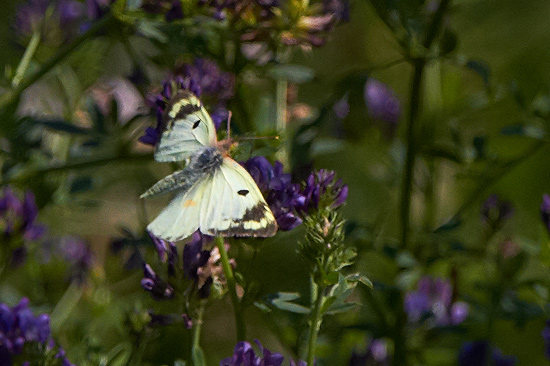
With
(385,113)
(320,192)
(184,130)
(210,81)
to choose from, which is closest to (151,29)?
(210,81)

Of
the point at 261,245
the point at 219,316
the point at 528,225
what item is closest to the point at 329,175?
the point at 261,245

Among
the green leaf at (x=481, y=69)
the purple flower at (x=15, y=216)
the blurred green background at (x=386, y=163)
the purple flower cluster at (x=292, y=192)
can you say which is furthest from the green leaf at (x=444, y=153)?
the purple flower at (x=15, y=216)

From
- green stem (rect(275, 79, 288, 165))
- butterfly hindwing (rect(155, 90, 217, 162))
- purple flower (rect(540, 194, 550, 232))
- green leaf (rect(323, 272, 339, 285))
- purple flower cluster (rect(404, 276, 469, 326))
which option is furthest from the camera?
purple flower cluster (rect(404, 276, 469, 326))

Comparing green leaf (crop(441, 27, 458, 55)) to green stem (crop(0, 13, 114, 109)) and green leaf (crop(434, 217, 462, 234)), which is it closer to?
green leaf (crop(434, 217, 462, 234))

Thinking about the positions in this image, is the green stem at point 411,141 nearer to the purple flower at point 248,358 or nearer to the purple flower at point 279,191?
the purple flower at point 279,191

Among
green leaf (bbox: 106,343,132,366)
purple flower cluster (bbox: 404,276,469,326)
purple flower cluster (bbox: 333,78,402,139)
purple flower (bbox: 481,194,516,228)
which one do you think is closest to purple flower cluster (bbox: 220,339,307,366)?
green leaf (bbox: 106,343,132,366)
